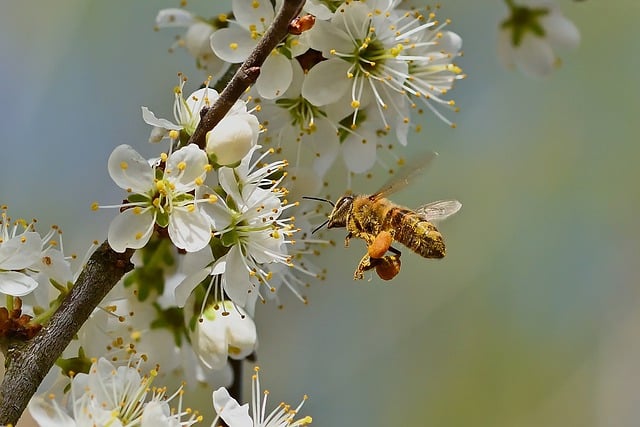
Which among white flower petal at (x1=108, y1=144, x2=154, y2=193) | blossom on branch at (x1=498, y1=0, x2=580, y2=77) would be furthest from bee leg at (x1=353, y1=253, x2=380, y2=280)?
blossom on branch at (x1=498, y1=0, x2=580, y2=77)

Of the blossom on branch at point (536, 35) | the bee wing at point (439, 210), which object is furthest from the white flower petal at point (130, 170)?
the blossom on branch at point (536, 35)

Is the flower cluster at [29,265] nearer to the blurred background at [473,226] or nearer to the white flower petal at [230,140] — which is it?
the white flower petal at [230,140]

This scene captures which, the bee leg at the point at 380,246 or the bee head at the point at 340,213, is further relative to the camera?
the bee head at the point at 340,213

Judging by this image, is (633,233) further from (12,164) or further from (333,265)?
(12,164)

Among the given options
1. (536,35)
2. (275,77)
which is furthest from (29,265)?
(536,35)

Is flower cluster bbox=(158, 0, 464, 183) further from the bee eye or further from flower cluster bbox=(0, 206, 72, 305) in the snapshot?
flower cluster bbox=(0, 206, 72, 305)

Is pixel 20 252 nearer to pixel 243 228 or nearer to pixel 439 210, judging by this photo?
pixel 243 228
